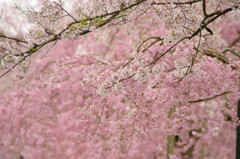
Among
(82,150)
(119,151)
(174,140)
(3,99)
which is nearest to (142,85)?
(174,140)

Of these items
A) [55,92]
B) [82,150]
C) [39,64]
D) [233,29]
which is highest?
[233,29]

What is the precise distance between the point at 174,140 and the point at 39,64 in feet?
23.4

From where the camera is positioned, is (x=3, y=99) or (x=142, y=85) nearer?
(x=142, y=85)

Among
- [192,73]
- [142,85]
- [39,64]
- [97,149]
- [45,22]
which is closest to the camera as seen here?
[45,22]

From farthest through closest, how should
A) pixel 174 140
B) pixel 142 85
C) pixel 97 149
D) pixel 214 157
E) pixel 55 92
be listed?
1. pixel 55 92
2. pixel 97 149
3. pixel 214 157
4. pixel 174 140
5. pixel 142 85

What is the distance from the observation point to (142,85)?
13.7ft

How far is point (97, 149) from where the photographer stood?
1049cm

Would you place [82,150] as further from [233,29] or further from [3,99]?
[233,29]

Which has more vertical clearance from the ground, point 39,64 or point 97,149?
point 39,64

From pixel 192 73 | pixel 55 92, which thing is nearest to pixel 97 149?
pixel 55 92

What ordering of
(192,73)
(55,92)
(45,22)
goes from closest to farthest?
(45,22)
(192,73)
(55,92)

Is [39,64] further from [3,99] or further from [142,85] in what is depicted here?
[142,85]

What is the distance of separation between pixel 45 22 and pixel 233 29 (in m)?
8.51

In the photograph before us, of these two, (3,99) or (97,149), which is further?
(3,99)
